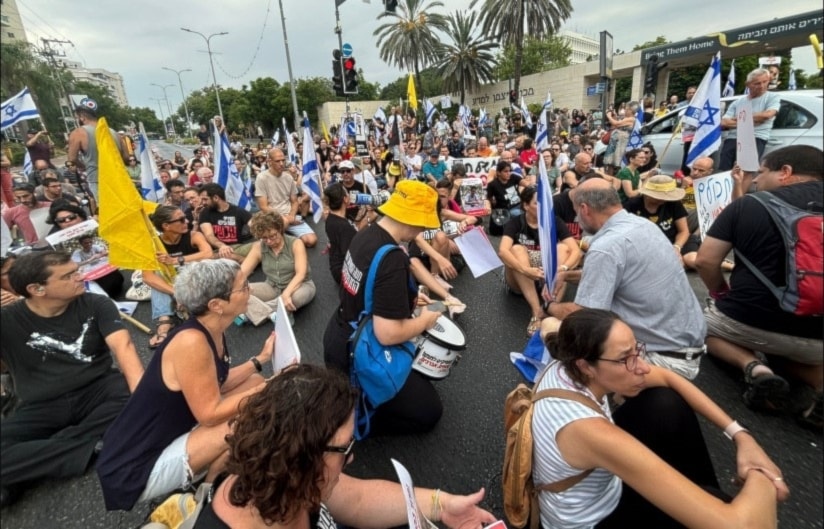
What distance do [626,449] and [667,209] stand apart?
12.6 feet

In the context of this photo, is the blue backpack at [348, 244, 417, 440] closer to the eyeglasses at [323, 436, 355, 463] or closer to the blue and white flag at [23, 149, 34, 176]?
the eyeglasses at [323, 436, 355, 463]

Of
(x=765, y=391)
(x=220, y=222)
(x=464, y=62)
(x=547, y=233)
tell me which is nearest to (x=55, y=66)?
(x=547, y=233)

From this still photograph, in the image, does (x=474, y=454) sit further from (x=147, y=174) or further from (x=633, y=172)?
(x=147, y=174)

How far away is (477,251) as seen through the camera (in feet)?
13.6

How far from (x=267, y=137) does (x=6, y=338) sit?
176 ft

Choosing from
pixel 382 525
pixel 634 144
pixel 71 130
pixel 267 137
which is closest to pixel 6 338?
pixel 71 130

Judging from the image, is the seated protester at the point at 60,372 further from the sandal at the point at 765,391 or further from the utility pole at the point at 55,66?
the sandal at the point at 765,391

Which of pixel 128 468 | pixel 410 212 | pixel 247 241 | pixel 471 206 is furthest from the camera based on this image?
pixel 471 206

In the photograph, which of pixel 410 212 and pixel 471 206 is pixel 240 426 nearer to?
pixel 410 212

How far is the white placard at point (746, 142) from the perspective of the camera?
6.64 feet

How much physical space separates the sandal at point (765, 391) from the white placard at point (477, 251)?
2115mm

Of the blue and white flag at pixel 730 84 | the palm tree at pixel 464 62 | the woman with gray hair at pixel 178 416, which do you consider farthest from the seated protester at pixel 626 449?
the palm tree at pixel 464 62

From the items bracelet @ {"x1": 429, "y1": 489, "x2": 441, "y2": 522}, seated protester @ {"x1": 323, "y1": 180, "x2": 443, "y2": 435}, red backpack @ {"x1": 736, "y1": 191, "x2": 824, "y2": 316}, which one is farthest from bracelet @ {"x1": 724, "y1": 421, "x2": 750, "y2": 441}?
seated protester @ {"x1": 323, "y1": 180, "x2": 443, "y2": 435}

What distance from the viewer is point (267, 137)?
49.9m
